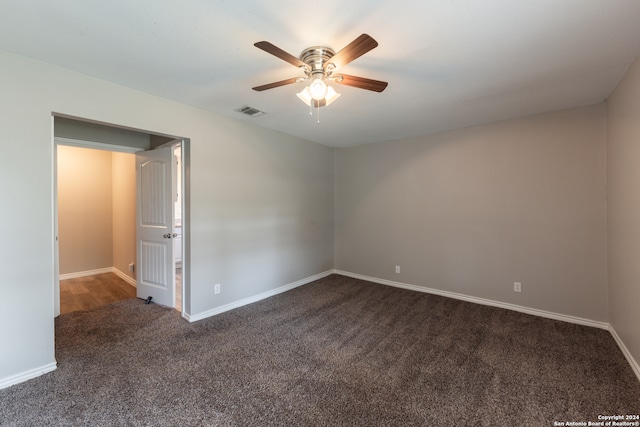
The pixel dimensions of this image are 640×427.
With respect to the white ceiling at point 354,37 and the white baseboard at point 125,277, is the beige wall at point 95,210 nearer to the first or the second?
the white baseboard at point 125,277

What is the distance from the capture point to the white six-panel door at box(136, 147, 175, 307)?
3314mm

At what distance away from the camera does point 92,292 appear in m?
3.99

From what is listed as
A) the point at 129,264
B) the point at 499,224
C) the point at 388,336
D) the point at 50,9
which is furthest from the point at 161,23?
the point at 129,264

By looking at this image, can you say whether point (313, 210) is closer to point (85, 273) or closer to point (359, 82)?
point (359, 82)

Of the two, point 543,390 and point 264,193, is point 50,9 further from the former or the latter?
point 543,390

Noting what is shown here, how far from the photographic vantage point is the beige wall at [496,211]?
9.49 ft

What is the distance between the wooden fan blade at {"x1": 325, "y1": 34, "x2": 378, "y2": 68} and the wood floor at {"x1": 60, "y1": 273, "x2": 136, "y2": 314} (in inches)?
160

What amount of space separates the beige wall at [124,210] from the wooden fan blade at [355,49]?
3.99 metres

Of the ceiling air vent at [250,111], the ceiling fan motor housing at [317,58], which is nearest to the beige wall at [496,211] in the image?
the ceiling air vent at [250,111]

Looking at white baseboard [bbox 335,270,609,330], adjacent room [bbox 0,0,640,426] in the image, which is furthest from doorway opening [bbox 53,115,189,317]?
white baseboard [bbox 335,270,609,330]

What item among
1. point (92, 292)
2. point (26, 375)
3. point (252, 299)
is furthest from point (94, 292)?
point (252, 299)

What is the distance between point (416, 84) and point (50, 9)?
250cm

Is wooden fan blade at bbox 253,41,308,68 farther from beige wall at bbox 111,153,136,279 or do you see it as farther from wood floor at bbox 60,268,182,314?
beige wall at bbox 111,153,136,279

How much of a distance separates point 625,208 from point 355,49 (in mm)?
2668
